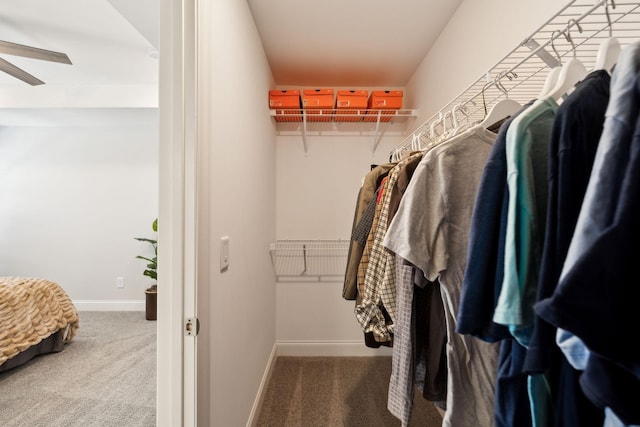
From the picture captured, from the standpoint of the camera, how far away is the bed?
2.22 m

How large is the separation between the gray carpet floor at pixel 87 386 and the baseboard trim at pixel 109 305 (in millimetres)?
782

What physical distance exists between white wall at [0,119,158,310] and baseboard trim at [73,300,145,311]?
0.01 metres

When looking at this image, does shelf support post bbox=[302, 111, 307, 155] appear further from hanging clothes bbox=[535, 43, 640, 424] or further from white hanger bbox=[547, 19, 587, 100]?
hanging clothes bbox=[535, 43, 640, 424]

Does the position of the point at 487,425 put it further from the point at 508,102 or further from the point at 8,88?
the point at 8,88

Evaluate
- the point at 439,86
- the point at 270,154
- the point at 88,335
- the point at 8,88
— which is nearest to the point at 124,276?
the point at 88,335

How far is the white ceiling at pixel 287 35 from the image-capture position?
65.7 inches

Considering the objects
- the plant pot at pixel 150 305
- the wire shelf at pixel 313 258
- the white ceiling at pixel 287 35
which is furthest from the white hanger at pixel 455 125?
the plant pot at pixel 150 305

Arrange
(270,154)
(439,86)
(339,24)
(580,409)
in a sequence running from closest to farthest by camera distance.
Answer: (580,409) → (339,24) → (439,86) → (270,154)

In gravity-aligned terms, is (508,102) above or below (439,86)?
below

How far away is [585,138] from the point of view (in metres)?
0.47

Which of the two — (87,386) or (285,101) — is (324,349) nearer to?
(87,386)

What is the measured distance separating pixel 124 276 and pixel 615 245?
185 inches

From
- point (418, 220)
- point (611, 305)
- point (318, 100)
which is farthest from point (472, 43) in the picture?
point (611, 305)

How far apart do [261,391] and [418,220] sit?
1737mm
